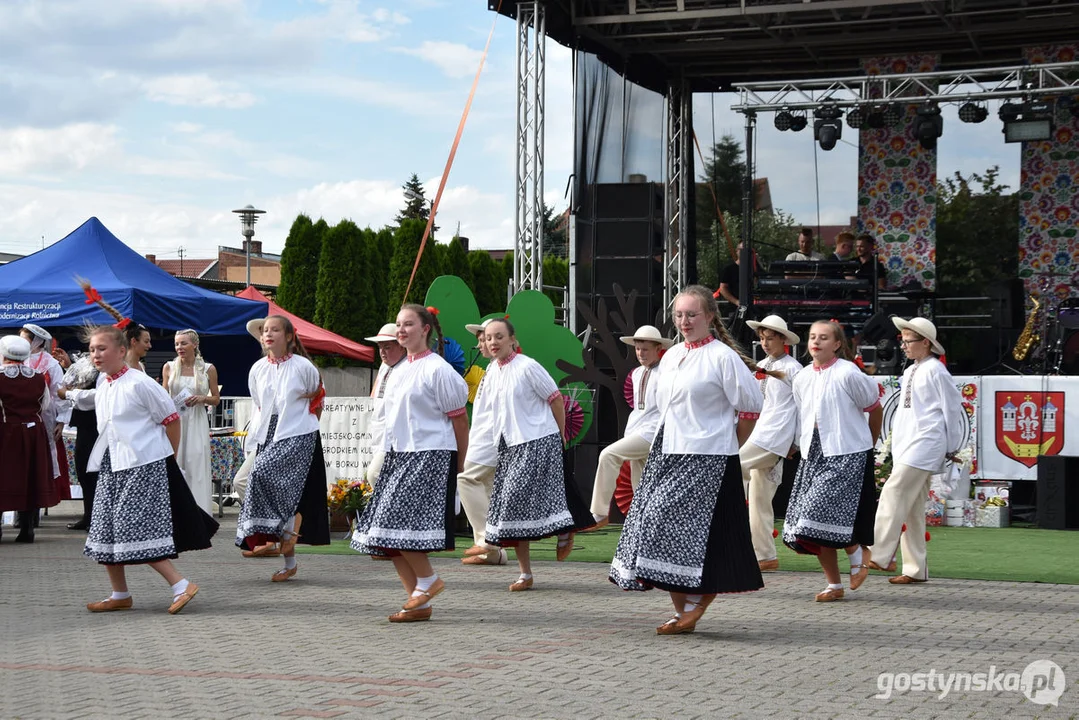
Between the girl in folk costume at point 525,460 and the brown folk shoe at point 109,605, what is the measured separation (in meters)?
2.28

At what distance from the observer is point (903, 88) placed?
706 inches

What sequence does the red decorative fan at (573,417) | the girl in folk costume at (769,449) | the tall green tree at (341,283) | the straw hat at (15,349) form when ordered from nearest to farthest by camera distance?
the girl in folk costume at (769,449) < the straw hat at (15,349) < the red decorative fan at (573,417) < the tall green tree at (341,283)

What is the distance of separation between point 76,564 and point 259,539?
2.23 meters

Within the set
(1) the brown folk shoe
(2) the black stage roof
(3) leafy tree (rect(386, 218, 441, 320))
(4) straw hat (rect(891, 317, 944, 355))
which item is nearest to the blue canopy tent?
(2) the black stage roof

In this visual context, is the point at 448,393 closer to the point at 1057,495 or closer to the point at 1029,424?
the point at 1057,495

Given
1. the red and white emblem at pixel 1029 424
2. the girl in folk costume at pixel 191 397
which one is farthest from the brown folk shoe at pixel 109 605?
the red and white emblem at pixel 1029 424

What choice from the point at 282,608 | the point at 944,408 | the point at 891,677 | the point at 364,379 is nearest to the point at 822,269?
the point at 944,408

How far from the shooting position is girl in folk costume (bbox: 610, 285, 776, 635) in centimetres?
656

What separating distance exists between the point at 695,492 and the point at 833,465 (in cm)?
194

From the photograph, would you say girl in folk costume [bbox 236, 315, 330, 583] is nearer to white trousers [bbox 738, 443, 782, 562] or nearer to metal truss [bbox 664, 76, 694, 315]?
white trousers [bbox 738, 443, 782, 562]

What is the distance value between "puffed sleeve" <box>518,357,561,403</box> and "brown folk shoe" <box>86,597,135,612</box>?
2.87 m

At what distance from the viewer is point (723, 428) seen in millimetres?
6703

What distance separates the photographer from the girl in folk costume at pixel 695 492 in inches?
258

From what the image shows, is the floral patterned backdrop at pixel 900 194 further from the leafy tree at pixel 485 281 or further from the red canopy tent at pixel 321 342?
the leafy tree at pixel 485 281
